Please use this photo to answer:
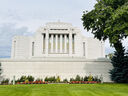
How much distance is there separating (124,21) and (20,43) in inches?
1575

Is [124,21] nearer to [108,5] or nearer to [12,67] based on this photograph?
[108,5]

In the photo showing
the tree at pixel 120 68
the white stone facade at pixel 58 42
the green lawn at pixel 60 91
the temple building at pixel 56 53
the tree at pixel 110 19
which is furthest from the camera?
the white stone facade at pixel 58 42

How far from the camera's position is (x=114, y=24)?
1540cm

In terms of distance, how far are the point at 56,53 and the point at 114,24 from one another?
2797cm

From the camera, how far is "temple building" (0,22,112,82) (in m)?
23.9

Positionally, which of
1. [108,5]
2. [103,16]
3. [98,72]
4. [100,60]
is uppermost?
[108,5]

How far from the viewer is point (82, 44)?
45.7m

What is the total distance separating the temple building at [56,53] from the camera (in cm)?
2386

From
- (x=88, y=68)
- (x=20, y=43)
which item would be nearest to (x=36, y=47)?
(x=20, y=43)

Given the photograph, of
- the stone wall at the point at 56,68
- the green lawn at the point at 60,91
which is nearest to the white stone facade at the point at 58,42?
the stone wall at the point at 56,68

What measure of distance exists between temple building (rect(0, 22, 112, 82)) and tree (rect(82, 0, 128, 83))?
14.4ft

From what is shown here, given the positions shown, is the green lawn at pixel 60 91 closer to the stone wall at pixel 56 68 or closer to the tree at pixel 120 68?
the tree at pixel 120 68

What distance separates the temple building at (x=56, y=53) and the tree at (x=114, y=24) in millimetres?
4386

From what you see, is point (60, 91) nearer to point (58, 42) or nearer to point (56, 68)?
point (56, 68)
